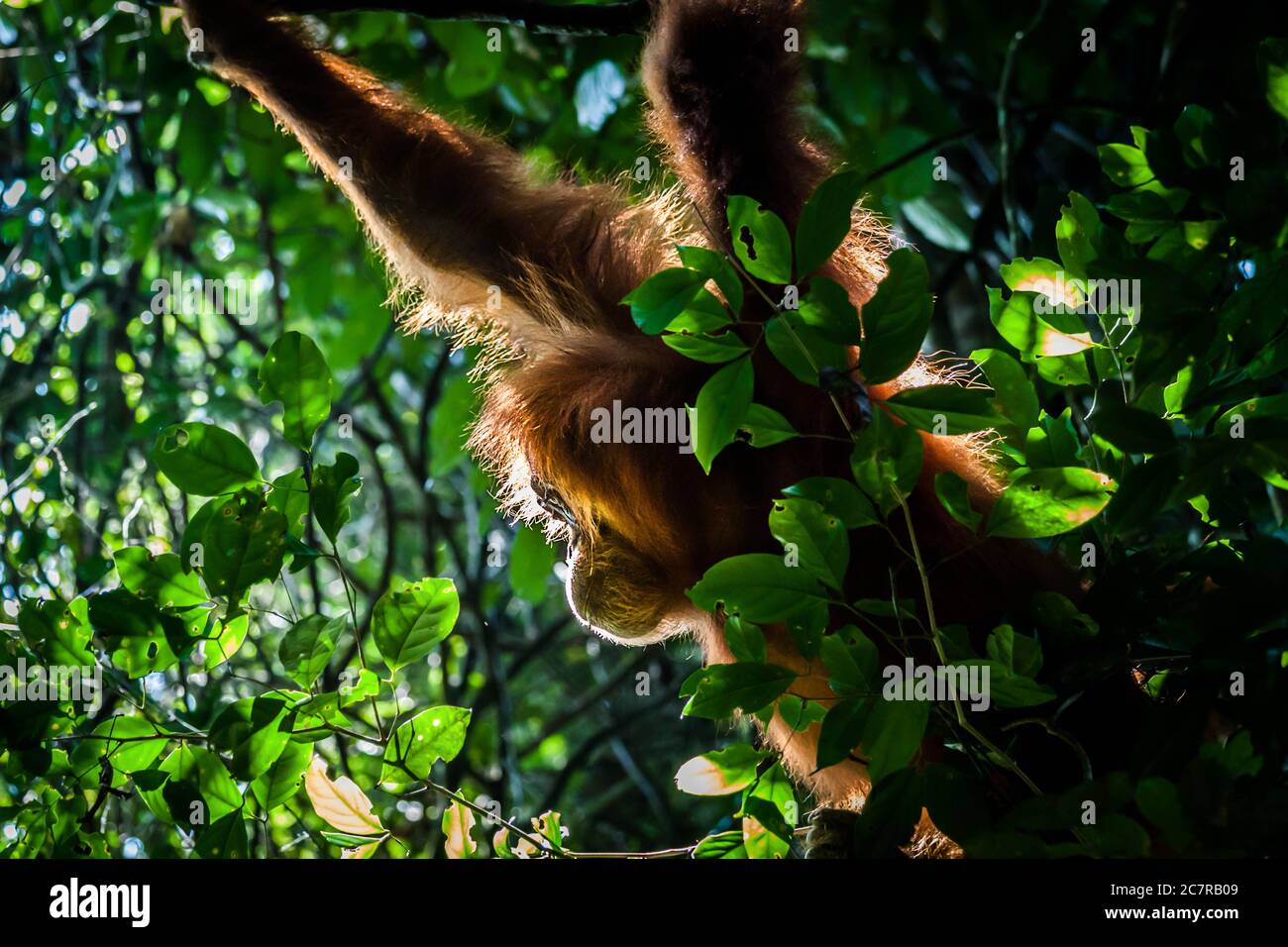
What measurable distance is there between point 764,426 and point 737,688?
29cm

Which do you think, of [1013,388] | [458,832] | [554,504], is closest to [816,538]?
[1013,388]

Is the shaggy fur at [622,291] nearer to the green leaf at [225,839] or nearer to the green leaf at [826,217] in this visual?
the green leaf at [826,217]

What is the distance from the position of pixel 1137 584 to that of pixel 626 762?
3.36m

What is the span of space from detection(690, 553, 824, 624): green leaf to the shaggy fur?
2.02 ft

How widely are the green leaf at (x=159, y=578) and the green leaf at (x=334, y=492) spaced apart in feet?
0.56

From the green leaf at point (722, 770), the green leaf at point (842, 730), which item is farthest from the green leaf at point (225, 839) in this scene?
the green leaf at point (842, 730)

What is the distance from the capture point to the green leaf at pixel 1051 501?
108 cm

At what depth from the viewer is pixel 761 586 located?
1118 mm

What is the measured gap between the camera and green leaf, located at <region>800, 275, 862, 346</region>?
1.05m

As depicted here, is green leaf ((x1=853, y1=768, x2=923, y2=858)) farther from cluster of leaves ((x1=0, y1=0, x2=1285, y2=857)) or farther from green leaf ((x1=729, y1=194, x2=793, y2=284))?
green leaf ((x1=729, y1=194, x2=793, y2=284))

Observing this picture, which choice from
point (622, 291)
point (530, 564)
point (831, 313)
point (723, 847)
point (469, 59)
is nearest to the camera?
point (831, 313)

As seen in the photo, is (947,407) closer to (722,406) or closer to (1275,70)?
Result: (722,406)

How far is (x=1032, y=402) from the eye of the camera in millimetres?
1399
